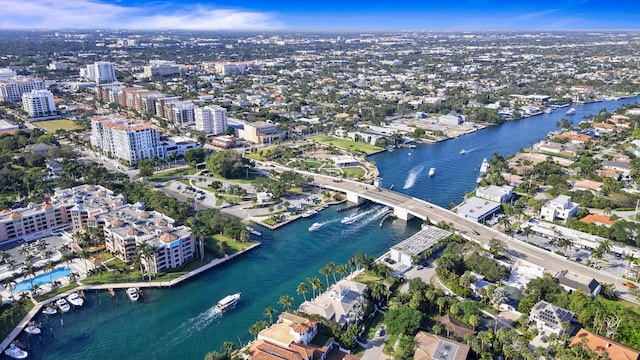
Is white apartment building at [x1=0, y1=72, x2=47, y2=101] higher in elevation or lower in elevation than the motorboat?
higher

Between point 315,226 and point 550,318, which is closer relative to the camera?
point 550,318

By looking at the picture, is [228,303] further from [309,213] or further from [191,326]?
[309,213]

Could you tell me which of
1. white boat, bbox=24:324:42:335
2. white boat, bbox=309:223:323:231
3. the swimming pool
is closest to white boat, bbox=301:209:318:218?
white boat, bbox=309:223:323:231

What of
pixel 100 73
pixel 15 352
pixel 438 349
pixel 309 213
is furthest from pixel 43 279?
pixel 100 73

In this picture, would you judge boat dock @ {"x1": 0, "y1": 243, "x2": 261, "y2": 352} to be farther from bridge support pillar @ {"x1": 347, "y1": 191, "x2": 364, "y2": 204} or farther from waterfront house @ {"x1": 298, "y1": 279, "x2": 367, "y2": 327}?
bridge support pillar @ {"x1": 347, "y1": 191, "x2": 364, "y2": 204}

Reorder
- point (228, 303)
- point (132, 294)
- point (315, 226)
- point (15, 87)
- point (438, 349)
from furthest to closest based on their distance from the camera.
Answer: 1. point (15, 87)
2. point (315, 226)
3. point (132, 294)
4. point (228, 303)
5. point (438, 349)

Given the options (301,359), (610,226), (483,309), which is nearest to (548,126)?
(610,226)
